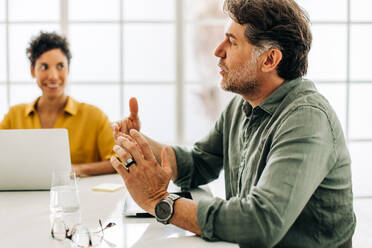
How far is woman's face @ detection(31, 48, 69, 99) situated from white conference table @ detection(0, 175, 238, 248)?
0.91m

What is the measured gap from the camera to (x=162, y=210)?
3.84ft

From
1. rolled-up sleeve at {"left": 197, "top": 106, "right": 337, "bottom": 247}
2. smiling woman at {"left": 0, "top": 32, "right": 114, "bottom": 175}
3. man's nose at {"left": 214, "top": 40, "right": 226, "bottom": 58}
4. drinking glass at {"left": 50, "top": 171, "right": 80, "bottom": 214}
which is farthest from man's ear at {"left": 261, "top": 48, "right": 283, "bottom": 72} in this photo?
smiling woman at {"left": 0, "top": 32, "right": 114, "bottom": 175}

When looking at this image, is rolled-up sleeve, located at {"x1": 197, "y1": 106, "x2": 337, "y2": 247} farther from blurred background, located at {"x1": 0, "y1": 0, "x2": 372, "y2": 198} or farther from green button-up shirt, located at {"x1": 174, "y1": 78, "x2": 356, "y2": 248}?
blurred background, located at {"x1": 0, "y1": 0, "x2": 372, "y2": 198}

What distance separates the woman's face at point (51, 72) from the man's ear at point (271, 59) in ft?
4.74

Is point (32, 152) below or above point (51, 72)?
below

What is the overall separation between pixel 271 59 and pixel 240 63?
11 cm

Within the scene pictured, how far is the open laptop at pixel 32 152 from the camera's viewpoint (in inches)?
63.2

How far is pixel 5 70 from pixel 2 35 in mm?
288

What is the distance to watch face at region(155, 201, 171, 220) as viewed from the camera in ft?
3.81

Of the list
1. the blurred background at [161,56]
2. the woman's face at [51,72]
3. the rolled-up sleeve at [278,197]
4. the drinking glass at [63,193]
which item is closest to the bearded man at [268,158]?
the rolled-up sleeve at [278,197]

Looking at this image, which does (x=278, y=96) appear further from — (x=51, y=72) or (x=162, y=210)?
(x=51, y=72)

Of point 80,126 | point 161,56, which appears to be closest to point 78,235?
point 80,126

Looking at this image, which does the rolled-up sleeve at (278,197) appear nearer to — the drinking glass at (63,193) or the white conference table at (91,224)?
the white conference table at (91,224)

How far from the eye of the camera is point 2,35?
329cm
